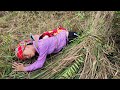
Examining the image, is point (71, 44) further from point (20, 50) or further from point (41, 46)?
point (20, 50)

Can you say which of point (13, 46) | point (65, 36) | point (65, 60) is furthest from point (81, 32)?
point (13, 46)

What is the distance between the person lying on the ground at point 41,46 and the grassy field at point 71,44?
58 mm

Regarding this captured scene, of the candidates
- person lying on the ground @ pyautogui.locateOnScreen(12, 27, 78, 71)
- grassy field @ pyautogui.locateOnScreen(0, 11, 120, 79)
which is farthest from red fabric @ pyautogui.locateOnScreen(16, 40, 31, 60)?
grassy field @ pyautogui.locateOnScreen(0, 11, 120, 79)

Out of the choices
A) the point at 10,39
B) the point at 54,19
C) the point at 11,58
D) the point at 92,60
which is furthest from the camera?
the point at 54,19

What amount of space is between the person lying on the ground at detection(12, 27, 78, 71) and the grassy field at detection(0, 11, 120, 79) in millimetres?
58

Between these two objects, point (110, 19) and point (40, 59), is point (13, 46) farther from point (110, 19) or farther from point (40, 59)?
point (110, 19)

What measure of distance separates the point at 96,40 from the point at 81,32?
285 millimetres

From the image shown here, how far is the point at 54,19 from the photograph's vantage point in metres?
4.16

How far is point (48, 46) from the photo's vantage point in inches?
139

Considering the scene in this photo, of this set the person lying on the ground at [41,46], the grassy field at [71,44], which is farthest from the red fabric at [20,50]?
the grassy field at [71,44]

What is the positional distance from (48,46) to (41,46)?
0.25ft

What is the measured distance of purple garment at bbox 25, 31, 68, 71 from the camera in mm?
3416

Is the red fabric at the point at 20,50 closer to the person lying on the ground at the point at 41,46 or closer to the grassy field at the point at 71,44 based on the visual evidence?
the person lying on the ground at the point at 41,46

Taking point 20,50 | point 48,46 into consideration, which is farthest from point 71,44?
point 20,50
